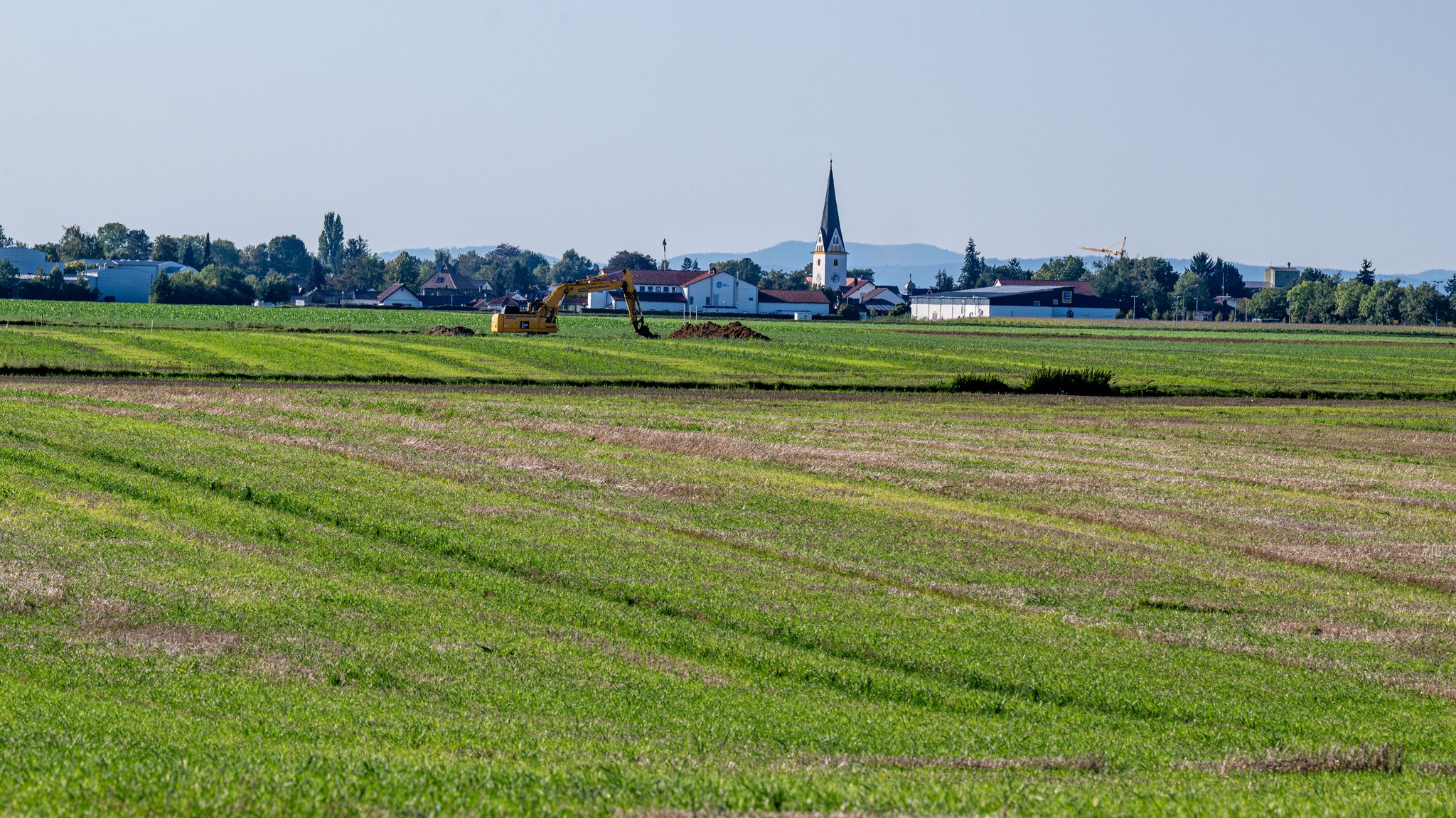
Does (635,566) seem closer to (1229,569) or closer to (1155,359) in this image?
(1229,569)

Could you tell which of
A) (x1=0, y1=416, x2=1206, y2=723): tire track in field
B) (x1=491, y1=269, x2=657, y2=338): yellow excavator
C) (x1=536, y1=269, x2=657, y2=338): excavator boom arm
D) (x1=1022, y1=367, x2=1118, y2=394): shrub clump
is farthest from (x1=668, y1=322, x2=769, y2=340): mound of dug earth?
(x1=0, y1=416, x2=1206, y2=723): tire track in field

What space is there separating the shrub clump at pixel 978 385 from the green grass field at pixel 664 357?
6.04ft

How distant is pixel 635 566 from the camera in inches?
992

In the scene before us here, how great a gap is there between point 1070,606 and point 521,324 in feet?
259

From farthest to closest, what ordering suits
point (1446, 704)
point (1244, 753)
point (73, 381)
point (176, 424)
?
point (73, 381), point (176, 424), point (1446, 704), point (1244, 753)

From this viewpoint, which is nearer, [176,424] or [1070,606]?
[1070,606]

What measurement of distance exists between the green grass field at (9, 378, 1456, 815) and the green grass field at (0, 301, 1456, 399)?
28.3 m

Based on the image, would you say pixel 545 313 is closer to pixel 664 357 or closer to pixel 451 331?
pixel 451 331

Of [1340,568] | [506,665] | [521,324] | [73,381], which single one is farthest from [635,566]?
[521,324]

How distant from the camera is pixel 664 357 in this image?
84.4 m

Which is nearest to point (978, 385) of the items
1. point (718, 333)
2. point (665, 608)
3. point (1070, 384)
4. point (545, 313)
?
point (1070, 384)

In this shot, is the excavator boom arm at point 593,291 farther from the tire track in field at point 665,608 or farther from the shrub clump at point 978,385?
the tire track in field at point 665,608

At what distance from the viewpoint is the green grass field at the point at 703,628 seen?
1342 centimetres

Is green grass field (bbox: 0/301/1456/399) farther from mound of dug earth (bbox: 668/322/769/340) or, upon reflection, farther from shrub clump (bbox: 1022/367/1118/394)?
mound of dug earth (bbox: 668/322/769/340)
